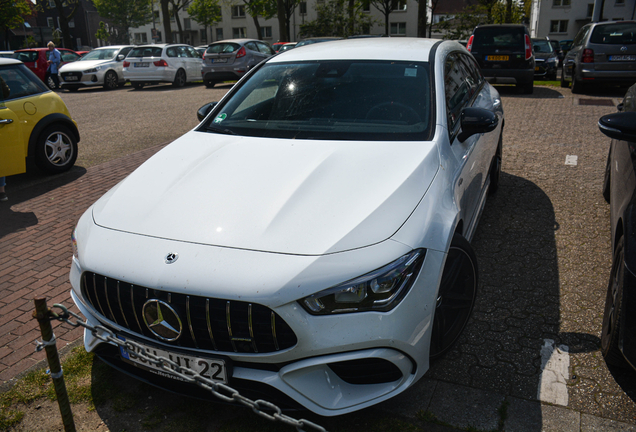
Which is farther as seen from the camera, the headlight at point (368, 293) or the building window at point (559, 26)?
the building window at point (559, 26)

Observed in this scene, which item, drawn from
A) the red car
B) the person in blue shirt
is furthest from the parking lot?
the red car

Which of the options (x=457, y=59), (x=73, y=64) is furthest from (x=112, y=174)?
(x=73, y=64)

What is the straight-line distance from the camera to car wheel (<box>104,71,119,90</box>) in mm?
19366

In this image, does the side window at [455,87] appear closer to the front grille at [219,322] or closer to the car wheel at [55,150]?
the front grille at [219,322]

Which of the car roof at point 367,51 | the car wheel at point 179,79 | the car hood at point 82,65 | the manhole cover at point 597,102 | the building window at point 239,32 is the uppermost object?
the building window at point 239,32

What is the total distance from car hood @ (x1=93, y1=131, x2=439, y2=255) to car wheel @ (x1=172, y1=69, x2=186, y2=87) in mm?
16776

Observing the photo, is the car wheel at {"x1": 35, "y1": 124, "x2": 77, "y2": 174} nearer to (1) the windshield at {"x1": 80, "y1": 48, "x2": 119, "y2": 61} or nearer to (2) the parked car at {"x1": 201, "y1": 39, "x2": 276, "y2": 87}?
(2) the parked car at {"x1": 201, "y1": 39, "x2": 276, "y2": 87}

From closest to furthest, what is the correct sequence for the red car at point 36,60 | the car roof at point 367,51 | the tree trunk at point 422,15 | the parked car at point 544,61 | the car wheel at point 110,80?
the car roof at point 367,51
the parked car at point 544,61
the car wheel at point 110,80
the red car at point 36,60
the tree trunk at point 422,15

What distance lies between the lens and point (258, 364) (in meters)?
2.27

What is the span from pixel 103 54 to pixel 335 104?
1974 cm

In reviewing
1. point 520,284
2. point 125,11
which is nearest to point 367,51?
point 520,284

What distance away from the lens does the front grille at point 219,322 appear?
217cm

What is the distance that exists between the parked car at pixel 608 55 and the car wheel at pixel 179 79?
510 inches

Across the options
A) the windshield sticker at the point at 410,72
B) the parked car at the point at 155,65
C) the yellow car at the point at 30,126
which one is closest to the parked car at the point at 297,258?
the windshield sticker at the point at 410,72
